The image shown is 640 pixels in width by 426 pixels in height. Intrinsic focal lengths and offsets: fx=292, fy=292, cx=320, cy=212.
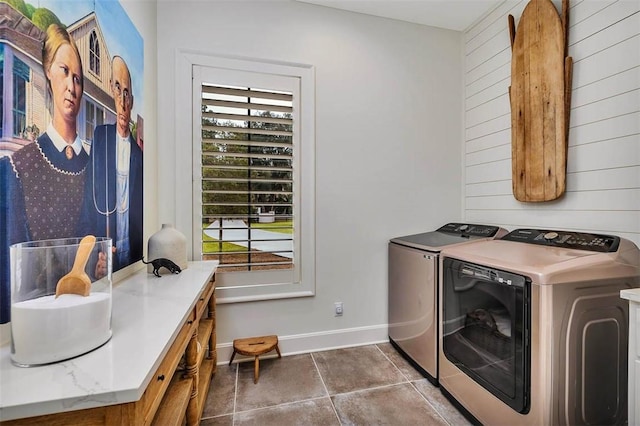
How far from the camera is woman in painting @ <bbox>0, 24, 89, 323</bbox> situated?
2.84 ft

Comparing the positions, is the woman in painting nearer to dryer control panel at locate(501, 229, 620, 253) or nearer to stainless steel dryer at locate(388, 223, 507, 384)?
stainless steel dryer at locate(388, 223, 507, 384)

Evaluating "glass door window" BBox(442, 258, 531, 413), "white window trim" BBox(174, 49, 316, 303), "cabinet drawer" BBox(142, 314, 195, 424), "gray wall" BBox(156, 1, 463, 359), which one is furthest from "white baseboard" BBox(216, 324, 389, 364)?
"cabinet drawer" BBox(142, 314, 195, 424)

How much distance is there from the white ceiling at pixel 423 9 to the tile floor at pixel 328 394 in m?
2.87

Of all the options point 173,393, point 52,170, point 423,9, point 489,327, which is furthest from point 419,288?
point 423,9

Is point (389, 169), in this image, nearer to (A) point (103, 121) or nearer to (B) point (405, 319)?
(B) point (405, 319)

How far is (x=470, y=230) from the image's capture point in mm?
2375

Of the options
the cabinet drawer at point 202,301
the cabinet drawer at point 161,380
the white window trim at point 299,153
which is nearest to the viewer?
the cabinet drawer at point 161,380

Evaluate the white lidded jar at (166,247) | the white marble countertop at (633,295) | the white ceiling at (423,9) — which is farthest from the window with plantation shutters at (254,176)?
the white marble countertop at (633,295)

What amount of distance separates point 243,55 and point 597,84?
7.64ft

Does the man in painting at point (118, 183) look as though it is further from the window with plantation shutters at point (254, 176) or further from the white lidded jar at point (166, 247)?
the window with plantation shutters at point (254, 176)

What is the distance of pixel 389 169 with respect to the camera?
2592 millimetres

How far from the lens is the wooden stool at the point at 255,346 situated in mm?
2012

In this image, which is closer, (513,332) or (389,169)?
(513,332)

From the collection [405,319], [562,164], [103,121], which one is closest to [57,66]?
[103,121]
